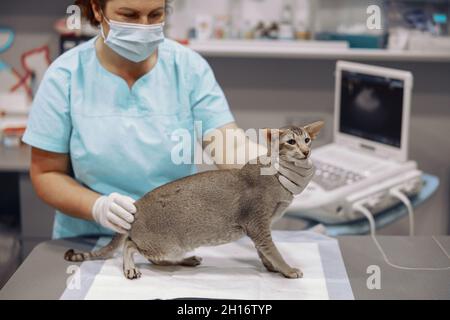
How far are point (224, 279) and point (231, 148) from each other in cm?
37

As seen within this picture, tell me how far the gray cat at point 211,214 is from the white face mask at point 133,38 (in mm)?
369

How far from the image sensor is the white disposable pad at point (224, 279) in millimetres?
1322

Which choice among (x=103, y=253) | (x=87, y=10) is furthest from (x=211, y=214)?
(x=87, y=10)

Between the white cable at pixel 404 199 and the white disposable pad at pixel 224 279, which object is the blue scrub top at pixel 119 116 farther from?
the white cable at pixel 404 199

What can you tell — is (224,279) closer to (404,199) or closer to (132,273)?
(132,273)

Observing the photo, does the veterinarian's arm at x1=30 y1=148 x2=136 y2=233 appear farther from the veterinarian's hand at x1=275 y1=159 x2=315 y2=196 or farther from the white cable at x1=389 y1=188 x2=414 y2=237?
the white cable at x1=389 y1=188 x2=414 y2=237

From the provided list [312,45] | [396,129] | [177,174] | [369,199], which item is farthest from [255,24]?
[177,174]

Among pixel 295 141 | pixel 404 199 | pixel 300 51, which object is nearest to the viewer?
pixel 295 141

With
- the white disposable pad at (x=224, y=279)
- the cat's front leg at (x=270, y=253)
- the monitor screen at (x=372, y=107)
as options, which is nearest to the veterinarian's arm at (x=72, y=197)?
the white disposable pad at (x=224, y=279)

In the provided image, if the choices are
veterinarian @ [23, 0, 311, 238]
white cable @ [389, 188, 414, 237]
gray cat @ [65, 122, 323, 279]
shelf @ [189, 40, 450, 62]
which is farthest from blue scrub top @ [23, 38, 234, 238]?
shelf @ [189, 40, 450, 62]

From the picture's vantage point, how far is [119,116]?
5.45ft

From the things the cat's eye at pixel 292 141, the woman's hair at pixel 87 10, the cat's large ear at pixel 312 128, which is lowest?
the cat's eye at pixel 292 141

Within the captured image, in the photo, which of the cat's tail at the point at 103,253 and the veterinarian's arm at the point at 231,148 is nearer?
the cat's tail at the point at 103,253

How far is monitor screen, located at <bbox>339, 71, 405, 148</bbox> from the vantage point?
2469 millimetres
